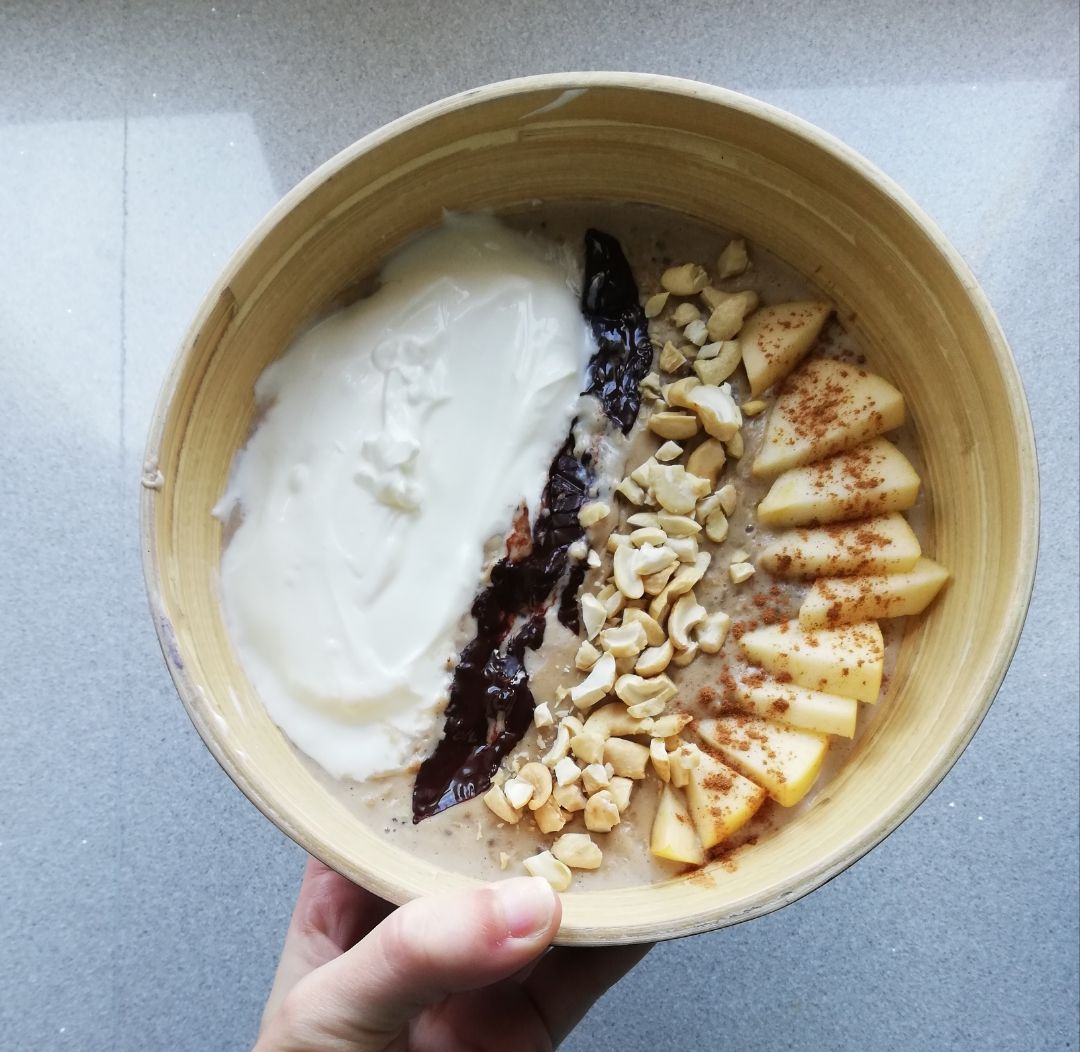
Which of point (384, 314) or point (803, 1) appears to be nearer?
point (384, 314)

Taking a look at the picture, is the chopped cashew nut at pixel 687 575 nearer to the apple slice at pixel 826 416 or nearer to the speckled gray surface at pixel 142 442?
the apple slice at pixel 826 416

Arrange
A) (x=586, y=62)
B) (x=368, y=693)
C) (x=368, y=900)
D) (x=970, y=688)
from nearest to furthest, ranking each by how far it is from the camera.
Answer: (x=970, y=688) → (x=368, y=693) → (x=368, y=900) → (x=586, y=62)

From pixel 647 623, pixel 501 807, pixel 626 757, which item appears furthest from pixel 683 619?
pixel 501 807

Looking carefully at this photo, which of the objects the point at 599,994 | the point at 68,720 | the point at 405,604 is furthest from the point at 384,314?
the point at 599,994

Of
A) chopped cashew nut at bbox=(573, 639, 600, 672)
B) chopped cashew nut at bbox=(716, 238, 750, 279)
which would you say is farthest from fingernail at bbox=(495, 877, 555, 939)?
chopped cashew nut at bbox=(716, 238, 750, 279)

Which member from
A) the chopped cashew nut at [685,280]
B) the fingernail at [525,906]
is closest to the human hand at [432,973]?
the fingernail at [525,906]

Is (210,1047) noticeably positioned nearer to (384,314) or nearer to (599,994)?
(599,994)
